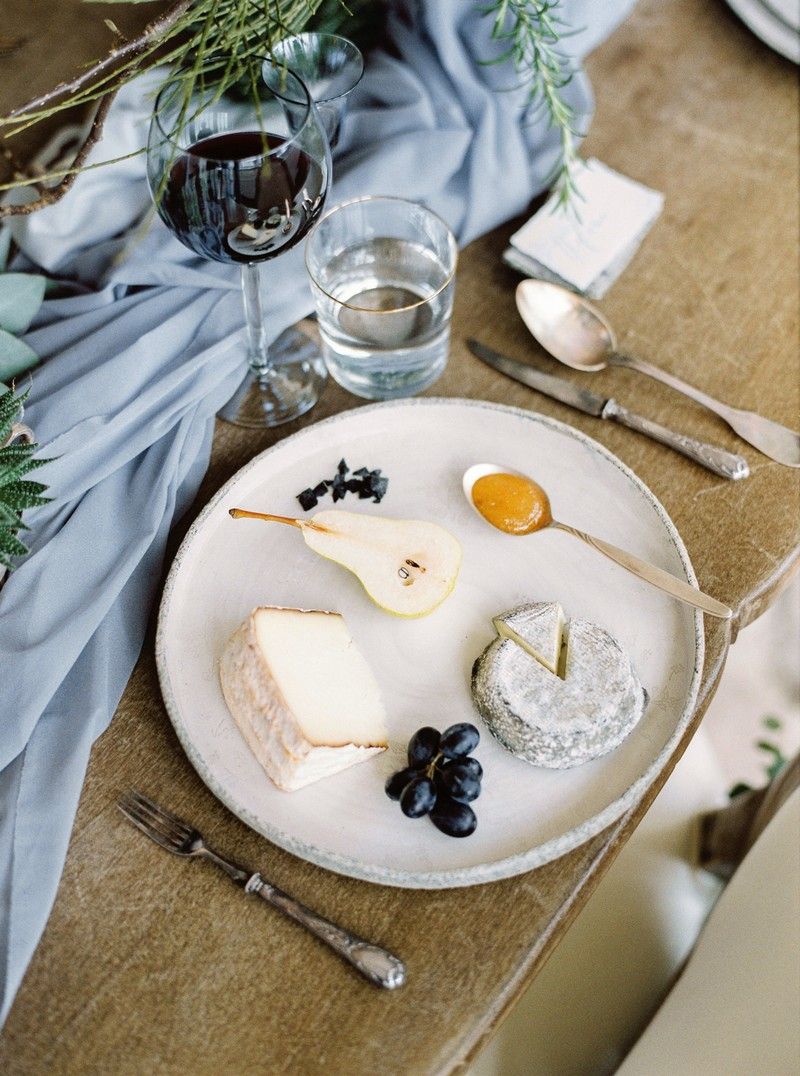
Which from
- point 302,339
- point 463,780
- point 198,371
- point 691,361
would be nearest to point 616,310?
point 691,361

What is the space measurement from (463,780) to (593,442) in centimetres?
34

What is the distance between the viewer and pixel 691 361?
932 mm

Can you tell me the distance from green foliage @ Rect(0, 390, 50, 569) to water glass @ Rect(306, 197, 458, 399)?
0.29 meters

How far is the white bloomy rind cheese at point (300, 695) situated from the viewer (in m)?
0.64

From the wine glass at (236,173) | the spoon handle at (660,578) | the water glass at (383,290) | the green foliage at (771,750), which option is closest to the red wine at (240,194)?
the wine glass at (236,173)

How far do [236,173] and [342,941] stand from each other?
540 millimetres

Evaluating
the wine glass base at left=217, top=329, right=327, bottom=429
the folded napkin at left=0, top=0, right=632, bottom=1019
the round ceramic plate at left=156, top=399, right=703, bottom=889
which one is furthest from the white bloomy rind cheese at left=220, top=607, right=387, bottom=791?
the wine glass base at left=217, top=329, right=327, bottom=429

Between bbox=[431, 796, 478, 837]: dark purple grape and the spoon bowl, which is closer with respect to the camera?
bbox=[431, 796, 478, 837]: dark purple grape

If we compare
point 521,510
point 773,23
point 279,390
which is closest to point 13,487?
point 279,390

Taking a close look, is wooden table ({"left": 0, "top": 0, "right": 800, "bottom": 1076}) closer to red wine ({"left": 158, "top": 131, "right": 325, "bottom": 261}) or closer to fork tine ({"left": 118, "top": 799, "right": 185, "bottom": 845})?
fork tine ({"left": 118, "top": 799, "right": 185, "bottom": 845})

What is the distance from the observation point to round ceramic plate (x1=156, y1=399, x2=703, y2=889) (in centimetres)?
64

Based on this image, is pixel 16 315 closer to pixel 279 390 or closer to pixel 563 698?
pixel 279 390

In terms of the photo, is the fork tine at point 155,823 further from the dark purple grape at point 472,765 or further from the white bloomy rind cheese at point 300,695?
the dark purple grape at point 472,765

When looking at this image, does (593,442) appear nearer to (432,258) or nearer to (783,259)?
(432,258)
